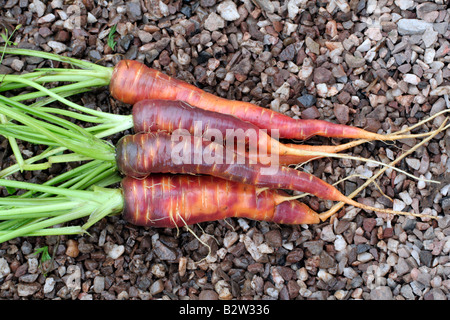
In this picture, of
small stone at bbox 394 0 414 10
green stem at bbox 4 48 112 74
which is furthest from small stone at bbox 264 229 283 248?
small stone at bbox 394 0 414 10

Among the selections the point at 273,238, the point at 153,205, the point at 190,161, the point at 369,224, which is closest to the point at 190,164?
the point at 190,161

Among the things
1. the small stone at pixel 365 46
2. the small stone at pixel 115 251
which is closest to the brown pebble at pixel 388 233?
the small stone at pixel 365 46

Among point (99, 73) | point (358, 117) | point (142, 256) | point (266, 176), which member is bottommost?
point (142, 256)

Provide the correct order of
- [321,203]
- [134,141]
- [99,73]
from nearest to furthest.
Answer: [134,141] → [99,73] → [321,203]

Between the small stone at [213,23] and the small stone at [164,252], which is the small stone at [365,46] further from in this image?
the small stone at [164,252]

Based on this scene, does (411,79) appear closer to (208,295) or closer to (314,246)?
(314,246)

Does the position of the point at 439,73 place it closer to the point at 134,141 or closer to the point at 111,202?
the point at 134,141

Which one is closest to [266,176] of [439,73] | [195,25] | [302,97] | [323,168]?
[323,168]
